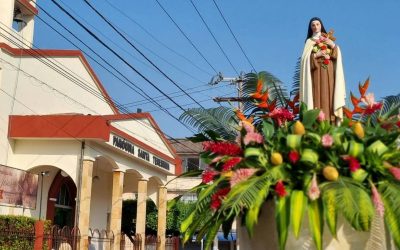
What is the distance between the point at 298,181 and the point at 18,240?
11.8 metres

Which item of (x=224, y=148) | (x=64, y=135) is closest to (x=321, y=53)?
(x=224, y=148)

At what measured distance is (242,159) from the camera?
13.3 feet

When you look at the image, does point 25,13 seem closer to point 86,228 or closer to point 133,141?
point 133,141

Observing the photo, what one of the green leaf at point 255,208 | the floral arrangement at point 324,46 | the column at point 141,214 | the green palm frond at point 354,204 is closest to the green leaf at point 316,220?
the green palm frond at point 354,204

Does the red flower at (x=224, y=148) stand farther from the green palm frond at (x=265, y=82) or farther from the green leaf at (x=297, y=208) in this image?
the green palm frond at (x=265, y=82)

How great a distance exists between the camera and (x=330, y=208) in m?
3.52

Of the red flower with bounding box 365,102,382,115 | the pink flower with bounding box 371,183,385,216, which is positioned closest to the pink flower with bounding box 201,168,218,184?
the pink flower with bounding box 371,183,385,216

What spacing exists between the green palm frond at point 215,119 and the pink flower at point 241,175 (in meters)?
1.87

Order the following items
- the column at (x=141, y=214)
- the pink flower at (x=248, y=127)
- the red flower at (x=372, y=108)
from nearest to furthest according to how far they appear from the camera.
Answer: the pink flower at (x=248, y=127) < the red flower at (x=372, y=108) < the column at (x=141, y=214)

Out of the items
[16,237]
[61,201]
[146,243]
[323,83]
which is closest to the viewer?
[323,83]

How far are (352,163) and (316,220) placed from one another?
51cm

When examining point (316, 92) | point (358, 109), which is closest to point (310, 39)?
point (316, 92)

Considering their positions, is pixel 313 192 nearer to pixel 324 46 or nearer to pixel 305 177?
pixel 305 177

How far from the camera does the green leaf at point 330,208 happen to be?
3.49 metres
